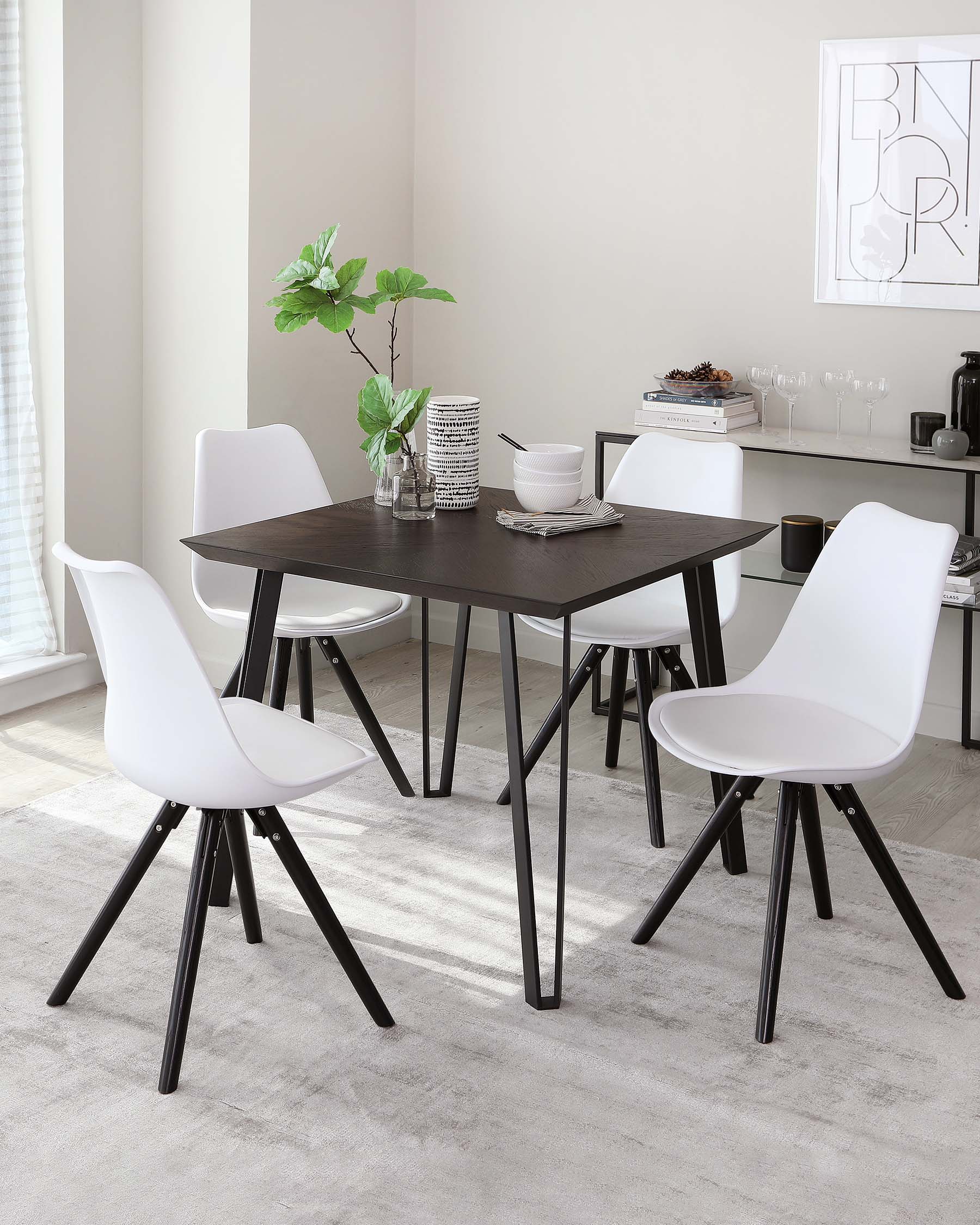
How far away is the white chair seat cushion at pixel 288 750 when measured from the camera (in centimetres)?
223

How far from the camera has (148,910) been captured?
9.27ft

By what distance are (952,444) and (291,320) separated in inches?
70.7

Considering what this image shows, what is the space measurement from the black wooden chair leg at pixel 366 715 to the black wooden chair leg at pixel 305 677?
43 millimetres

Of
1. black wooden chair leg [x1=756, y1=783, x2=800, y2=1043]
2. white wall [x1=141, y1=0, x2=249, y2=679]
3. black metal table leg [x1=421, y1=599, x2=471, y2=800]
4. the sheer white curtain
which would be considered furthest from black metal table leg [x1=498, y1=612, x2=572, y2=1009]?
the sheer white curtain

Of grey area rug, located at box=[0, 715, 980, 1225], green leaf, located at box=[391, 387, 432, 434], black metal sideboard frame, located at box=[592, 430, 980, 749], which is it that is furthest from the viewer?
black metal sideboard frame, located at box=[592, 430, 980, 749]

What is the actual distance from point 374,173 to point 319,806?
7.57 feet

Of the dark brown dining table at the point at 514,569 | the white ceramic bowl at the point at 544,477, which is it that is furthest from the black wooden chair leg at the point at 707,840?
the white ceramic bowl at the point at 544,477

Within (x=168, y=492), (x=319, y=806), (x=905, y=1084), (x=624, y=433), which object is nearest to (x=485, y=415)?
(x=624, y=433)

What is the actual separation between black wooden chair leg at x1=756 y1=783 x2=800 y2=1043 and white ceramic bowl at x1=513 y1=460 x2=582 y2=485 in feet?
2.73

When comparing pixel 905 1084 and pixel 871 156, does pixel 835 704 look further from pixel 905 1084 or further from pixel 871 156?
pixel 871 156

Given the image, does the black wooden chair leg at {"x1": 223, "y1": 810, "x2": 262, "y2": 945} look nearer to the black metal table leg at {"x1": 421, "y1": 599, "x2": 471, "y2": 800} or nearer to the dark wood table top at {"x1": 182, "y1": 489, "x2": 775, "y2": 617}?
the dark wood table top at {"x1": 182, "y1": 489, "x2": 775, "y2": 617}

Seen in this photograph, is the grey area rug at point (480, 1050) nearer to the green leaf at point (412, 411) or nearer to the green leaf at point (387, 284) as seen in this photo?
the green leaf at point (412, 411)

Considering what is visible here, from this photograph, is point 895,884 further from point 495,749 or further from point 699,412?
point 699,412

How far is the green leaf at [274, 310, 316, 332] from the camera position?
3.50 m
